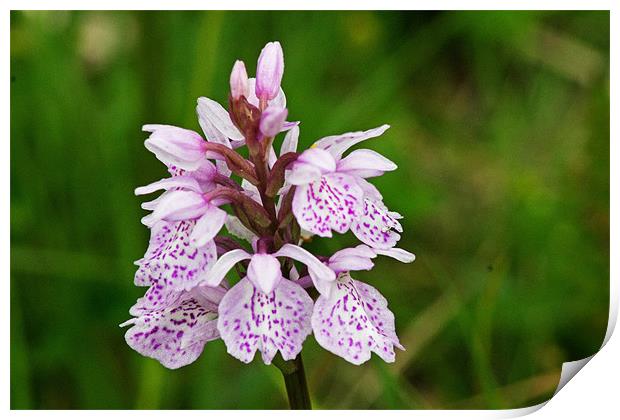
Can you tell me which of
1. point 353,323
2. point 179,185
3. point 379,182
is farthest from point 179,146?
point 379,182

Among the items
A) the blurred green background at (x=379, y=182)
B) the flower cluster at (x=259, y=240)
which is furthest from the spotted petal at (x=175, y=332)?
the blurred green background at (x=379, y=182)

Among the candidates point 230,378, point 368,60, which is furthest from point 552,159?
point 230,378

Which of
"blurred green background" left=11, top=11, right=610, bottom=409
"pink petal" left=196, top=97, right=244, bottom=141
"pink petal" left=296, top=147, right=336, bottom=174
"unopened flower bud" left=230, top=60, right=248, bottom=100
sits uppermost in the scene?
"unopened flower bud" left=230, top=60, right=248, bottom=100

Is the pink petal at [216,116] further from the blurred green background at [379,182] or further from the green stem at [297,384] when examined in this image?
the blurred green background at [379,182]

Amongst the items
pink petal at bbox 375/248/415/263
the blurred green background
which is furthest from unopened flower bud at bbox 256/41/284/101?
the blurred green background

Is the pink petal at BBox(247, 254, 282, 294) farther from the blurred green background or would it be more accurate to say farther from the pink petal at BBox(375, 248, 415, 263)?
the blurred green background

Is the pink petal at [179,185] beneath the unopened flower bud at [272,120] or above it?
beneath
